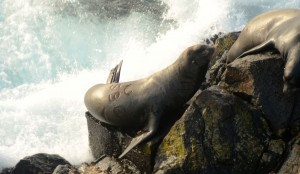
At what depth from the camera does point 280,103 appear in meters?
4.81

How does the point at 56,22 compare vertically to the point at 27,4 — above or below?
below

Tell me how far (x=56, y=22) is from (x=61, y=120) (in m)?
6.38

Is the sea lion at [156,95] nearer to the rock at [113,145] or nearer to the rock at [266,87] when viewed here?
the rock at [113,145]

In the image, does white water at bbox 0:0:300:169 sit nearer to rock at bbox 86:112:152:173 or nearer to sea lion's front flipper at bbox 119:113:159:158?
rock at bbox 86:112:152:173

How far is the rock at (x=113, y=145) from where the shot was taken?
5123mm

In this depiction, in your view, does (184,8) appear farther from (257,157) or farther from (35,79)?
(257,157)

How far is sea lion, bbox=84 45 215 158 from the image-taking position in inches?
206

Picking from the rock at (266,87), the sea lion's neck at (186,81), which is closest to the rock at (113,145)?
the sea lion's neck at (186,81)

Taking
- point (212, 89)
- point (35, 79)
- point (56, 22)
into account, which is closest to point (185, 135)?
point (212, 89)

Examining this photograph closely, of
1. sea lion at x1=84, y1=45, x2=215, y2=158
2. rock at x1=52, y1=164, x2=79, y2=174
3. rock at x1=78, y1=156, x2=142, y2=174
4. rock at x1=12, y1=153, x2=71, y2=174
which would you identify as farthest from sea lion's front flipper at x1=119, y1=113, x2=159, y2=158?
rock at x1=12, y1=153, x2=71, y2=174

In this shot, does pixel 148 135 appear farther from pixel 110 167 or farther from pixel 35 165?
pixel 35 165

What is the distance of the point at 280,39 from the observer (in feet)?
16.9

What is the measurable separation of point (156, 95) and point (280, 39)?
155cm

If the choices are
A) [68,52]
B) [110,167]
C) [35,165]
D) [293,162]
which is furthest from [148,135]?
[68,52]
